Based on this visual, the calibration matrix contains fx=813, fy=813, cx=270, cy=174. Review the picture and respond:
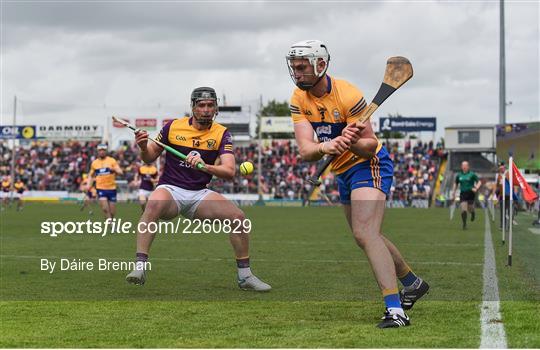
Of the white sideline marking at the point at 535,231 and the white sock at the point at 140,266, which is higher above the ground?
the white sock at the point at 140,266

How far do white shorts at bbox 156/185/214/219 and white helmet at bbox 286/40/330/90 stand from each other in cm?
303

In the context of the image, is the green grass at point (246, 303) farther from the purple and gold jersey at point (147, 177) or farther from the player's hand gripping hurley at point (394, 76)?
the purple and gold jersey at point (147, 177)

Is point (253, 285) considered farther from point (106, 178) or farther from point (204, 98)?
point (106, 178)

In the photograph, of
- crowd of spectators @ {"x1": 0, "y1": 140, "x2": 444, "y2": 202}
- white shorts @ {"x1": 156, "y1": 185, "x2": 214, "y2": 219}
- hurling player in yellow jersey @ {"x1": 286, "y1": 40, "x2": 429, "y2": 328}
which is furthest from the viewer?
crowd of spectators @ {"x1": 0, "y1": 140, "x2": 444, "y2": 202}

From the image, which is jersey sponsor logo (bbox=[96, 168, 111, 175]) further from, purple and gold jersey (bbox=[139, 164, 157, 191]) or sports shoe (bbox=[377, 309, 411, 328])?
sports shoe (bbox=[377, 309, 411, 328])

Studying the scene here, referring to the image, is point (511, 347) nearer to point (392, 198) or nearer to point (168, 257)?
point (168, 257)

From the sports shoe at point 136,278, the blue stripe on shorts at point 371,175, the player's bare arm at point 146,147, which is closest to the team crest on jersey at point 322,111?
the blue stripe on shorts at point 371,175

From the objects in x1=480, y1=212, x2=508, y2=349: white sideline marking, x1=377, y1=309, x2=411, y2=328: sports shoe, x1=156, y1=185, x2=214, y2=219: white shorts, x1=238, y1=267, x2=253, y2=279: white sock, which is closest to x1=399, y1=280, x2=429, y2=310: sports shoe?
x1=480, y1=212, x2=508, y2=349: white sideline marking

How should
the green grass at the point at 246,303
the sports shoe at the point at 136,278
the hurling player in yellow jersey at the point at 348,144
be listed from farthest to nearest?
the sports shoe at the point at 136,278
the hurling player in yellow jersey at the point at 348,144
the green grass at the point at 246,303

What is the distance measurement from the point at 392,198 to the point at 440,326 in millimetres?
50310

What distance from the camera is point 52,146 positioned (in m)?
69.9

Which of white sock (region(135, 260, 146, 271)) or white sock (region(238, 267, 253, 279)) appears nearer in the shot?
white sock (region(135, 260, 146, 271))

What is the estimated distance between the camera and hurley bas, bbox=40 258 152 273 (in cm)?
1159

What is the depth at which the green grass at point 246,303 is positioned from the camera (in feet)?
19.6
